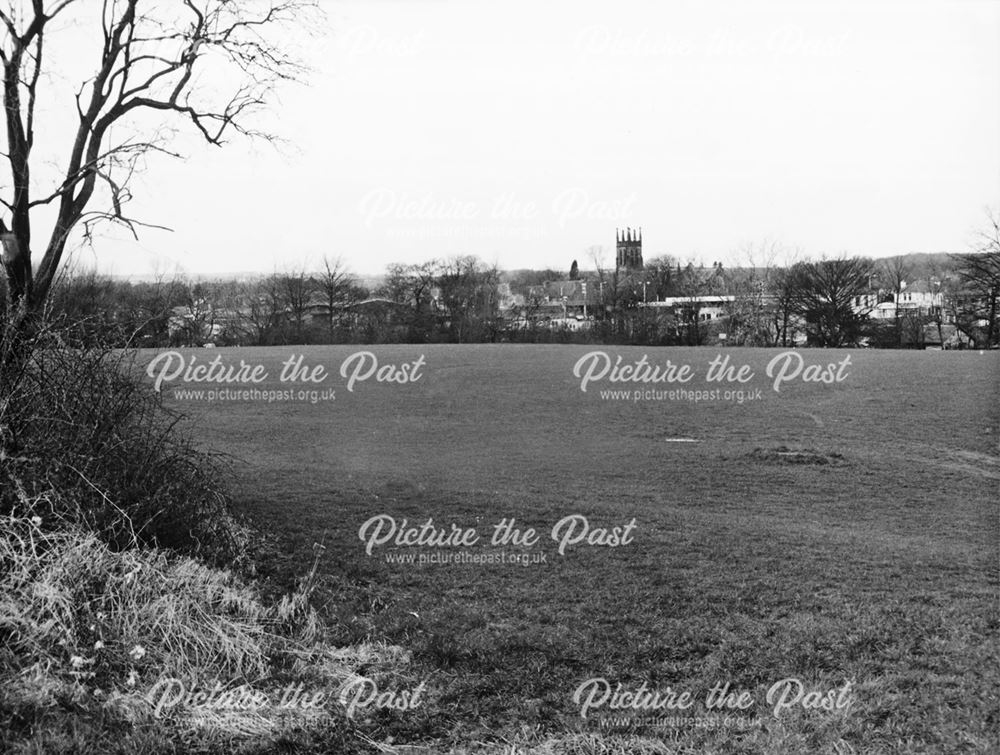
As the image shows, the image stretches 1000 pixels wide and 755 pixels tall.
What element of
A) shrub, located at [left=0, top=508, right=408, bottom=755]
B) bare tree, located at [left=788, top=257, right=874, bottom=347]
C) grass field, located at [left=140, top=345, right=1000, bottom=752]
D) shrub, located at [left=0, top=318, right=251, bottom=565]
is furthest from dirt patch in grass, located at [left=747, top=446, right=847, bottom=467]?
bare tree, located at [left=788, top=257, right=874, bottom=347]

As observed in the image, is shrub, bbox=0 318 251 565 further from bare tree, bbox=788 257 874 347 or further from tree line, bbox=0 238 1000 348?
bare tree, bbox=788 257 874 347

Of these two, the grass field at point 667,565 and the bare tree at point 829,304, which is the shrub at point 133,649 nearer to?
the grass field at point 667,565

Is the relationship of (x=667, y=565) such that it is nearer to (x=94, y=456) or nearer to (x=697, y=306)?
(x=94, y=456)

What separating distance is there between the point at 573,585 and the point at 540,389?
18250mm

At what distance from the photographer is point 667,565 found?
8.41m

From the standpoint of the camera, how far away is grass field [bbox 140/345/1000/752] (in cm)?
527

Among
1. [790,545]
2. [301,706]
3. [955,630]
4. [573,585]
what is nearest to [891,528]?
[790,545]

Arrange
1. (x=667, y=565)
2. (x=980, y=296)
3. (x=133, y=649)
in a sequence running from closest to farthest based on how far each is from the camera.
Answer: (x=133, y=649)
(x=667, y=565)
(x=980, y=296)

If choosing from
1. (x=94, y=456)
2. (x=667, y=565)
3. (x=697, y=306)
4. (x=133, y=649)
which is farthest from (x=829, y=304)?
(x=133, y=649)

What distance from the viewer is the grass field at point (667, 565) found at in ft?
17.3

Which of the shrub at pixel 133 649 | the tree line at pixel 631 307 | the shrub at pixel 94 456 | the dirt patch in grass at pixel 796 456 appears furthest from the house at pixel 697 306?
the shrub at pixel 133 649

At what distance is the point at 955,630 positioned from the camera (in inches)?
256

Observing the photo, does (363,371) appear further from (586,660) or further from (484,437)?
(586,660)

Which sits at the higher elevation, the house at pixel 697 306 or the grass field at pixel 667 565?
the house at pixel 697 306
